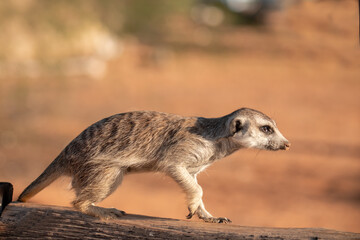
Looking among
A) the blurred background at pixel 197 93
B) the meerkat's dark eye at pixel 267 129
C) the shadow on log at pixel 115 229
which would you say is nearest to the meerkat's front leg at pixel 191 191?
the shadow on log at pixel 115 229

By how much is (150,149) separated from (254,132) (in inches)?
32.5

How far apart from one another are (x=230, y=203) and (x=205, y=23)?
39.4 m

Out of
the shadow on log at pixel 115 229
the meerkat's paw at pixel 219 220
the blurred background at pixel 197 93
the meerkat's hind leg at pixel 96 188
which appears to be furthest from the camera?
the blurred background at pixel 197 93

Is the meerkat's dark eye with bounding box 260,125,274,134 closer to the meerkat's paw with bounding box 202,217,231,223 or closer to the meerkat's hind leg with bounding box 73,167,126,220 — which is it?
the meerkat's paw with bounding box 202,217,231,223

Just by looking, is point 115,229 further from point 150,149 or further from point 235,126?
point 235,126

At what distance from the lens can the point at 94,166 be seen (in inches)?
143

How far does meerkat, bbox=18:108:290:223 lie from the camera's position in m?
3.63

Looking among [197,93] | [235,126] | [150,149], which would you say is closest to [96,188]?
[150,149]

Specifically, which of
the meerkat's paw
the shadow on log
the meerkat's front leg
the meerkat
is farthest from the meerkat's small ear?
the shadow on log

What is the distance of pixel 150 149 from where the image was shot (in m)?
3.76

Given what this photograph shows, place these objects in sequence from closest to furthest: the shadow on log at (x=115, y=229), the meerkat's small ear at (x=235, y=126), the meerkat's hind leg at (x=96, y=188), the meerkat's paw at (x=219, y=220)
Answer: the shadow on log at (x=115, y=229) < the meerkat's paw at (x=219, y=220) < the meerkat's hind leg at (x=96, y=188) < the meerkat's small ear at (x=235, y=126)

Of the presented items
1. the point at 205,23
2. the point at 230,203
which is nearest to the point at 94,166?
the point at 230,203

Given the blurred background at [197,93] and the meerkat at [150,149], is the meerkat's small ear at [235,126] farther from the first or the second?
the blurred background at [197,93]

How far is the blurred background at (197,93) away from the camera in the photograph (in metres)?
9.19
